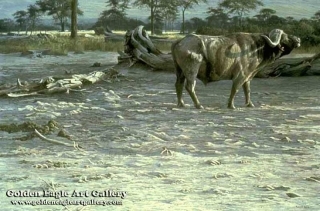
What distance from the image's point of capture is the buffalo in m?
7.88

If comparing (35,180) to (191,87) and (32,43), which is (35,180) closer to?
(191,87)

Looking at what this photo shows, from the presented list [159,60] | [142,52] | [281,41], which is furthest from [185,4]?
[281,41]

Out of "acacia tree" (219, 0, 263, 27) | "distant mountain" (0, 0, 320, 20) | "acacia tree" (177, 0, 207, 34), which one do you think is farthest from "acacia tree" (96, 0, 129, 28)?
"acacia tree" (219, 0, 263, 27)

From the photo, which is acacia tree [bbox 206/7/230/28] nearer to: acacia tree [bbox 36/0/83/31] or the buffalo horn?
the buffalo horn

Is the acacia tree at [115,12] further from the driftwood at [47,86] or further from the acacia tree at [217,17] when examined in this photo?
the driftwood at [47,86]

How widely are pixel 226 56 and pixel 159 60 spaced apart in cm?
345

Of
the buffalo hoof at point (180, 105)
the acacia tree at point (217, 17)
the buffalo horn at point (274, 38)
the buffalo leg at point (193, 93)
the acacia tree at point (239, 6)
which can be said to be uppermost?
the acacia tree at point (239, 6)

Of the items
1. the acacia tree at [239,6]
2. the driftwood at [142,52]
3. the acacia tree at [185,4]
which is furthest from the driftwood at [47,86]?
the acacia tree at [239,6]

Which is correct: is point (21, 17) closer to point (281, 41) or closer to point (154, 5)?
point (154, 5)

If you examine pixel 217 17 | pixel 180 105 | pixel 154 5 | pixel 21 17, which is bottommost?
pixel 180 105

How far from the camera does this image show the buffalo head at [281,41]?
8055mm

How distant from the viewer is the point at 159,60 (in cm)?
1136

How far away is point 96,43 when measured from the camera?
15266 mm

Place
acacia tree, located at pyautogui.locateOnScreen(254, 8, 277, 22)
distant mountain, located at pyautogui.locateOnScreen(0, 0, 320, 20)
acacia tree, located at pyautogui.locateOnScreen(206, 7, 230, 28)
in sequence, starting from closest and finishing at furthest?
distant mountain, located at pyautogui.locateOnScreen(0, 0, 320, 20)
acacia tree, located at pyautogui.locateOnScreen(254, 8, 277, 22)
acacia tree, located at pyautogui.locateOnScreen(206, 7, 230, 28)
